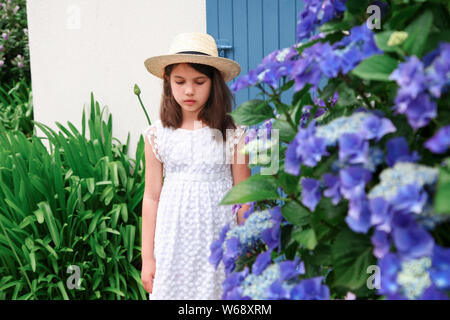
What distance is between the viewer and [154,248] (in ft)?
5.29

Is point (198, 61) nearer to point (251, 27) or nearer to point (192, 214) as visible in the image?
point (192, 214)

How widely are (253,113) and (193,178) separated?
3.00 feet

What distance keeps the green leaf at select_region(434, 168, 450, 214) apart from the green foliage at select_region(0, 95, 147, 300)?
2026 millimetres

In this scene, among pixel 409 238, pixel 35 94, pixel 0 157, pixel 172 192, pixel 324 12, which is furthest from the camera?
pixel 35 94

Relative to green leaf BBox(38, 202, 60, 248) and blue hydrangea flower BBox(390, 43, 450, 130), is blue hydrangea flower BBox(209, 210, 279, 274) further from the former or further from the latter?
green leaf BBox(38, 202, 60, 248)

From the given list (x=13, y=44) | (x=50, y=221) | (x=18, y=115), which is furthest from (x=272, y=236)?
(x=13, y=44)

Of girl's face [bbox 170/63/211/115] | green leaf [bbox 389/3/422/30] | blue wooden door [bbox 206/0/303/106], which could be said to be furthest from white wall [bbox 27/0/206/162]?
green leaf [bbox 389/3/422/30]

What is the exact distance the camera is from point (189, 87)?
1.43 m

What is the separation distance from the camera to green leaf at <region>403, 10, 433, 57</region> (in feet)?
1.62

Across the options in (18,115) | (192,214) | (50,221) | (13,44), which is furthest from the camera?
(13,44)

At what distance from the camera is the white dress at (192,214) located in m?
1.52
